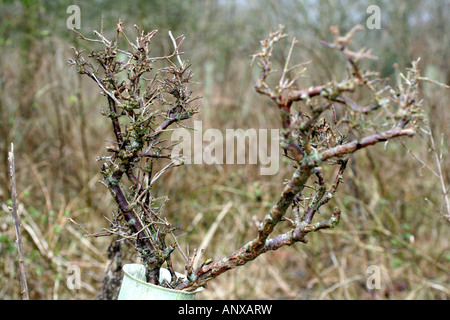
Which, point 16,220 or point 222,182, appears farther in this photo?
point 222,182

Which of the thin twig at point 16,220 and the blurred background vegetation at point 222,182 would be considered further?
the blurred background vegetation at point 222,182

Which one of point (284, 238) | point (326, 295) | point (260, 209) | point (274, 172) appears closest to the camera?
point (284, 238)

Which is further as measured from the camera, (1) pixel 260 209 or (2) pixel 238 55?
(2) pixel 238 55

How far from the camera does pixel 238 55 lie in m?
5.50

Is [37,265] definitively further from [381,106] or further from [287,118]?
[381,106]

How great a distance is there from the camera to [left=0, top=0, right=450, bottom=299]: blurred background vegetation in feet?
9.96

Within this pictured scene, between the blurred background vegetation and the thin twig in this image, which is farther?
the blurred background vegetation

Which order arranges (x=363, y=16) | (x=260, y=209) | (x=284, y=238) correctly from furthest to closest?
1. (x=363, y=16)
2. (x=260, y=209)
3. (x=284, y=238)

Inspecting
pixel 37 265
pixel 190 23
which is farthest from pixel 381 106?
pixel 190 23

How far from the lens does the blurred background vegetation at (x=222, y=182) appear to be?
3.04m

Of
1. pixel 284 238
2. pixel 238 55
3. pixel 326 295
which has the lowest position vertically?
pixel 326 295

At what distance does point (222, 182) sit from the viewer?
3990mm
